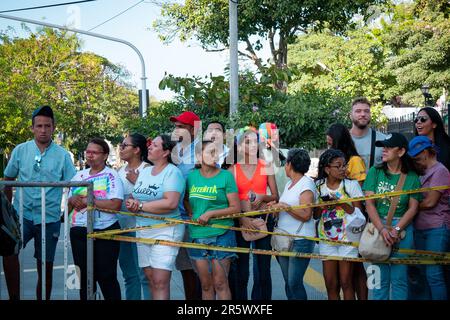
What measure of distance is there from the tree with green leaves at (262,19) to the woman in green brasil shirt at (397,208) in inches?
462

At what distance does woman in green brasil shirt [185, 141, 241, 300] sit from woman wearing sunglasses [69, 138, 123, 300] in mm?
654

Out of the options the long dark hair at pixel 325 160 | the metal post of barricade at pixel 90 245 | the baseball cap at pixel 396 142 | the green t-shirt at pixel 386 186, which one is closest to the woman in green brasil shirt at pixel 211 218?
the long dark hair at pixel 325 160

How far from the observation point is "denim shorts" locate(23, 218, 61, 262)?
6.94 m

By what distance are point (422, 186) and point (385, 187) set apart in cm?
32

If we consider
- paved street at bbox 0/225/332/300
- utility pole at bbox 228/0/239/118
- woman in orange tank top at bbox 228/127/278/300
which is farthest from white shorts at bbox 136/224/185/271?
utility pole at bbox 228/0/239/118

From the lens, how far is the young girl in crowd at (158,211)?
6.29 metres

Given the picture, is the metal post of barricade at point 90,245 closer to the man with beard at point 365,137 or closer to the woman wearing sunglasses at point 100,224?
the woman wearing sunglasses at point 100,224

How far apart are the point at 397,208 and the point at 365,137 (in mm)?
1237

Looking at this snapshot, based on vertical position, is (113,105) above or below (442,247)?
above

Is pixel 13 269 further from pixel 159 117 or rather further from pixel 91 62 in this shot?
pixel 91 62

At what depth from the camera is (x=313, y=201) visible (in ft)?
21.4

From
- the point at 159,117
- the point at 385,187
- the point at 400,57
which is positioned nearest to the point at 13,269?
the point at 385,187

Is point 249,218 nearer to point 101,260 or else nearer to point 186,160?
point 186,160

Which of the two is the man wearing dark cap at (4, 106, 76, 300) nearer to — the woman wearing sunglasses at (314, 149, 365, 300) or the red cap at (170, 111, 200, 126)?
the red cap at (170, 111, 200, 126)
